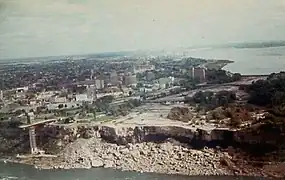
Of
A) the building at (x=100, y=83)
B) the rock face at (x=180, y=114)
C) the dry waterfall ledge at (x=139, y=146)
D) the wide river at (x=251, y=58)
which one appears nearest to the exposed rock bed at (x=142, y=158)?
the dry waterfall ledge at (x=139, y=146)

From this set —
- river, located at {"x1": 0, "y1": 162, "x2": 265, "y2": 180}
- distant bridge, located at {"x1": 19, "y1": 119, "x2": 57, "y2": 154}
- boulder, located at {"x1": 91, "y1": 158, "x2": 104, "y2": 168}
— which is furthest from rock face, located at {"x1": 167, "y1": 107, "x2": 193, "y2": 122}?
distant bridge, located at {"x1": 19, "y1": 119, "x2": 57, "y2": 154}

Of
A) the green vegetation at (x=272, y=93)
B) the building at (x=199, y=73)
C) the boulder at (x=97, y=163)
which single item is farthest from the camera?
the boulder at (x=97, y=163)

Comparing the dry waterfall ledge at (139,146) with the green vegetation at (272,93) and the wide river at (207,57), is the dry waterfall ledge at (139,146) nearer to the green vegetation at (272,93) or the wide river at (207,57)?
the wide river at (207,57)

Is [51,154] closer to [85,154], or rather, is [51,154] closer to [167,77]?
[85,154]

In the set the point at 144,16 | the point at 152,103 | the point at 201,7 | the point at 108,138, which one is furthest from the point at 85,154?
the point at 201,7

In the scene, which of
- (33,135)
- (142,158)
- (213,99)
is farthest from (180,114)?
(33,135)

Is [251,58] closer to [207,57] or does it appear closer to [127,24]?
[207,57]
